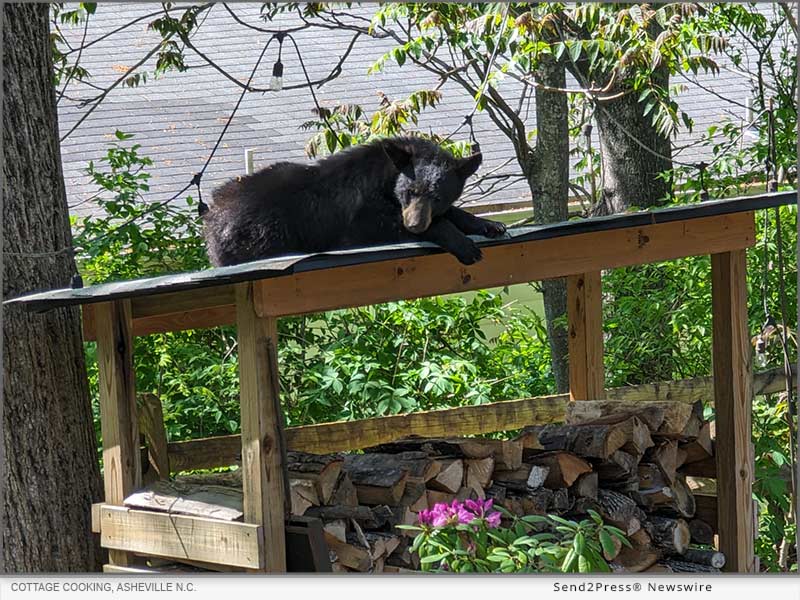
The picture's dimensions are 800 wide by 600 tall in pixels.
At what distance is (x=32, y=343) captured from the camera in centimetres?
422

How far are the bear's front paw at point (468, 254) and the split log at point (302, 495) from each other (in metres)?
0.96

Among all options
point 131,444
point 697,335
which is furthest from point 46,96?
point 697,335

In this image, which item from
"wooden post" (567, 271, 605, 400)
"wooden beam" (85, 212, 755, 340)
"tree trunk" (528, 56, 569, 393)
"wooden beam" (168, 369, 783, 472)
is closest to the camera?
"wooden beam" (85, 212, 755, 340)

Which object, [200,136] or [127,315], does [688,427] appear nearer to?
[127,315]

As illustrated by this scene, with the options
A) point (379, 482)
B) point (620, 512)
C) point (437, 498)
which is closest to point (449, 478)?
point (437, 498)

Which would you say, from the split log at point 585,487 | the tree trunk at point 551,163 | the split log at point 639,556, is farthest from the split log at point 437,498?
the tree trunk at point 551,163

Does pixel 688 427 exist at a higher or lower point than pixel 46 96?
lower

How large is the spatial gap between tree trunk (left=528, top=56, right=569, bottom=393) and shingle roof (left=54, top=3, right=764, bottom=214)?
6.75ft

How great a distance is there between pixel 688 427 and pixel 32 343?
9.09ft

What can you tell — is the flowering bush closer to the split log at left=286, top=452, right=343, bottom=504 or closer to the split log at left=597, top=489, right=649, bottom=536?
the split log at left=286, top=452, right=343, bottom=504

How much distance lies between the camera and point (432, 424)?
5641mm

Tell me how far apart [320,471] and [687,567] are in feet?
5.47

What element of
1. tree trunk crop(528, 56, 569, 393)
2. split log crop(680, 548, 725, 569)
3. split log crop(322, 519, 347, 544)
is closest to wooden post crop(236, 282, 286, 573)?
split log crop(322, 519, 347, 544)

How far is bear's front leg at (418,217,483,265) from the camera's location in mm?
4016
